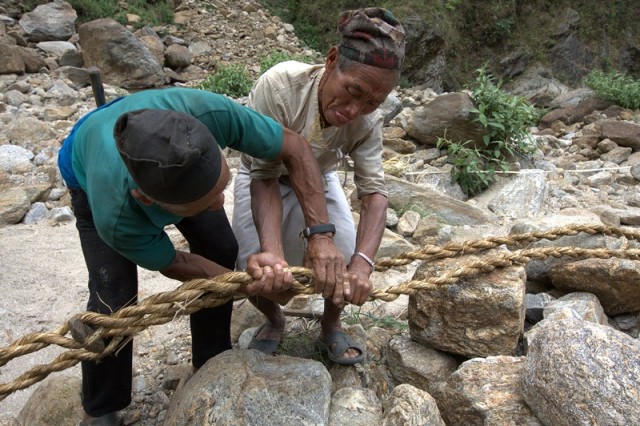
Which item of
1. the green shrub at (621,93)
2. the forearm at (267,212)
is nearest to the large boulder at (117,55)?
the green shrub at (621,93)

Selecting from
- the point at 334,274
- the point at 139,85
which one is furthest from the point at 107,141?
the point at 139,85

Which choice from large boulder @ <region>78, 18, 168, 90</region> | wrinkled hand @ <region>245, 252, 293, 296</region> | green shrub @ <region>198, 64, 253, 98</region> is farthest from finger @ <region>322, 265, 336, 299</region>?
large boulder @ <region>78, 18, 168, 90</region>

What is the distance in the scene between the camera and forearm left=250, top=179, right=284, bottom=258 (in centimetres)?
211

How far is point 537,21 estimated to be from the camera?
12453 millimetres

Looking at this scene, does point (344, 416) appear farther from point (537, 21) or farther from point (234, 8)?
point (537, 21)

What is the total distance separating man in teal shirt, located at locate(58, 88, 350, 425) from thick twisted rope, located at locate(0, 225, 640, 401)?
102mm

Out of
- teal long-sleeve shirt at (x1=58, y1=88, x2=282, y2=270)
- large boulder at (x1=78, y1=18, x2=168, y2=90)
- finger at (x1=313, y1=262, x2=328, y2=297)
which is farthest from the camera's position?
large boulder at (x1=78, y1=18, x2=168, y2=90)

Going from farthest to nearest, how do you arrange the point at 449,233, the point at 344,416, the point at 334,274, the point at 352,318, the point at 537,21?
the point at 537,21 < the point at 449,233 < the point at 352,318 < the point at 334,274 < the point at 344,416

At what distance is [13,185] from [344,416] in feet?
15.1

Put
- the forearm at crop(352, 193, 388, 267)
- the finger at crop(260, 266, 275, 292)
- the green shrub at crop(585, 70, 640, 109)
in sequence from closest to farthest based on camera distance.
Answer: the finger at crop(260, 266, 275, 292)
the forearm at crop(352, 193, 388, 267)
the green shrub at crop(585, 70, 640, 109)

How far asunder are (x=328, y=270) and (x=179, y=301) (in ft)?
1.68

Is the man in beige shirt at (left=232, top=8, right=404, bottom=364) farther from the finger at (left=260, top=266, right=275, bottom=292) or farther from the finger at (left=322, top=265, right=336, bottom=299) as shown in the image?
the finger at (left=260, top=266, right=275, bottom=292)

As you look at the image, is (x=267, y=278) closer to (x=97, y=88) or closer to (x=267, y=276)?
(x=267, y=276)

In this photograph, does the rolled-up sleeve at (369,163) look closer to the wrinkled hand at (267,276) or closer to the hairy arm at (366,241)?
the hairy arm at (366,241)
